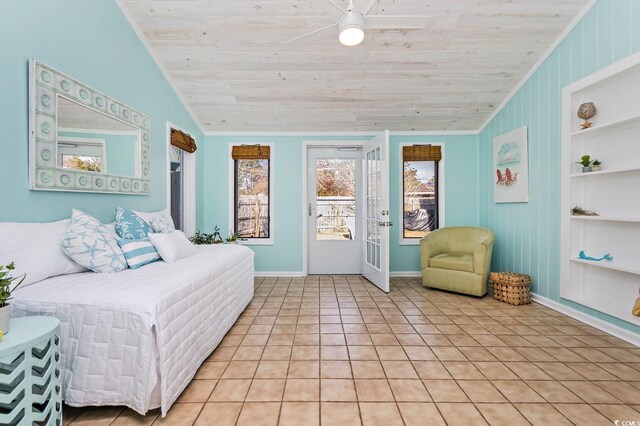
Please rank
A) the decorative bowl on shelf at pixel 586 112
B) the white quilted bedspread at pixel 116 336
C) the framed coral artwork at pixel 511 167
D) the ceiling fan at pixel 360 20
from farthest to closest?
1. the framed coral artwork at pixel 511 167
2. the decorative bowl on shelf at pixel 586 112
3. the ceiling fan at pixel 360 20
4. the white quilted bedspread at pixel 116 336

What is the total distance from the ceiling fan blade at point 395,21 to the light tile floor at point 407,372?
90.8 inches

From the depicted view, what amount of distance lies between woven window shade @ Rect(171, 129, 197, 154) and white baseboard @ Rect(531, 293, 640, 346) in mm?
4359

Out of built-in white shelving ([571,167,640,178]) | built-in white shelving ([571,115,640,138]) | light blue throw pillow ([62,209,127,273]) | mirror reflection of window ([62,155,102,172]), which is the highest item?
built-in white shelving ([571,115,640,138])

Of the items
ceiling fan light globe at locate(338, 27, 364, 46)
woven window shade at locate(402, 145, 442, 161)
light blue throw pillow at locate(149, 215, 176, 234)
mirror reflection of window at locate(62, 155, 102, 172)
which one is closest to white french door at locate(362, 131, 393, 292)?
woven window shade at locate(402, 145, 442, 161)

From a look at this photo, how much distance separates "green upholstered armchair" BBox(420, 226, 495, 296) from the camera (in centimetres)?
356

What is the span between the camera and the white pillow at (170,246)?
2.36m

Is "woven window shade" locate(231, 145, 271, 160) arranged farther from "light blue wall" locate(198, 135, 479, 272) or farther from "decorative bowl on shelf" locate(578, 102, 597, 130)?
"decorative bowl on shelf" locate(578, 102, 597, 130)

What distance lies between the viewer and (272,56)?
323 cm

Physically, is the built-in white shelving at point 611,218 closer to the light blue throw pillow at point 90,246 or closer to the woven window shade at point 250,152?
the light blue throw pillow at point 90,246

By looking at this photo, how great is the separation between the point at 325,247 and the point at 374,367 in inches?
112

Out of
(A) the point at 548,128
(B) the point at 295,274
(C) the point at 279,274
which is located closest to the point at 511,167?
(A) the point at 548,128

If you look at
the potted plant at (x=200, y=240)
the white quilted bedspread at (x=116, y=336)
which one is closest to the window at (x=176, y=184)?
the potted plant at (x=200, y=240)

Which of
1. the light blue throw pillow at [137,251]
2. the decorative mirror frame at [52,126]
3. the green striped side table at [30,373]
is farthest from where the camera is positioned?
the light blue throw pillow at [137,251]

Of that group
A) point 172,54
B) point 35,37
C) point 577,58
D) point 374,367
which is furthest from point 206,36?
point 577,58
